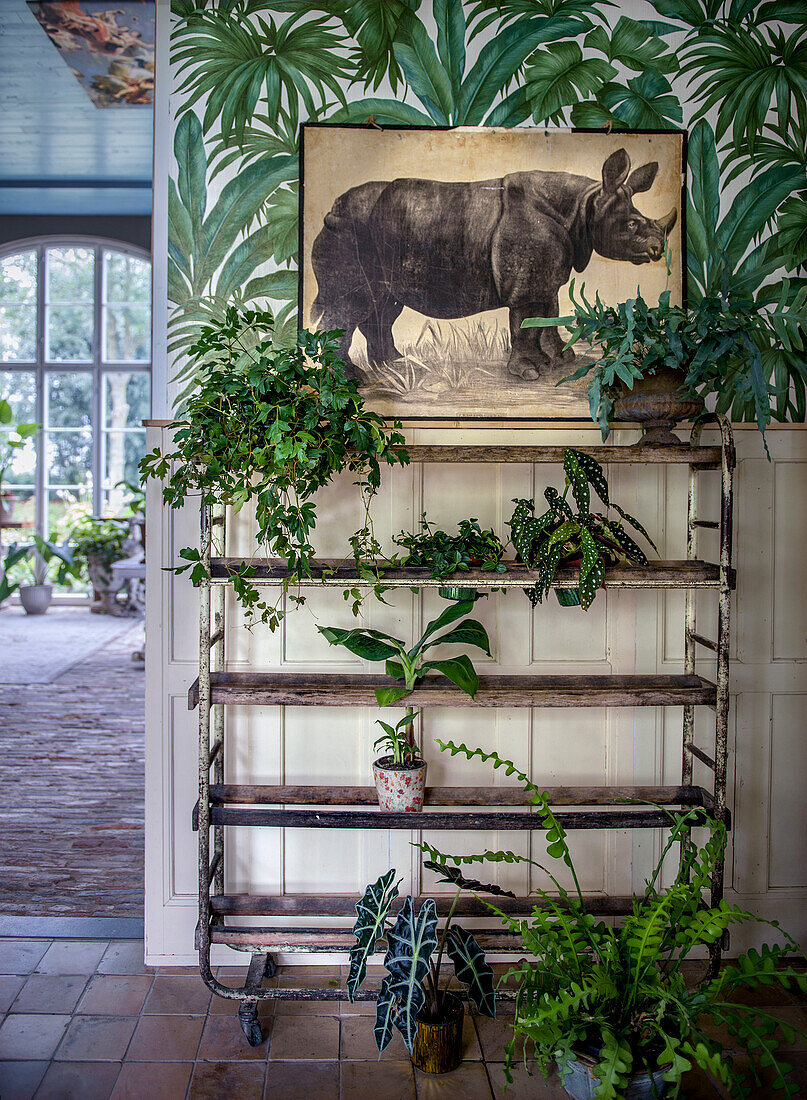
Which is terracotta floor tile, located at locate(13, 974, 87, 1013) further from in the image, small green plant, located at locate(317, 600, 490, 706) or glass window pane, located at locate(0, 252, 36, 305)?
glass window pane, located at locate(0, 252, 36, 305)

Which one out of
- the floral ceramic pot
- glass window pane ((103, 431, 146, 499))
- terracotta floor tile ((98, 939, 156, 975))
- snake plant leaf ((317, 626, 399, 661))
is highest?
glass window pane ((103, 431, 146, 499))

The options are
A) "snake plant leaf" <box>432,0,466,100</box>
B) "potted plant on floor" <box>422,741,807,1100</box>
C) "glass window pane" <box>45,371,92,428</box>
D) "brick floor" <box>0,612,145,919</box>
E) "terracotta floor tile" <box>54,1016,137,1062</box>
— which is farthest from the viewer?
"glass window pane" <box>45,371,92,428</box>

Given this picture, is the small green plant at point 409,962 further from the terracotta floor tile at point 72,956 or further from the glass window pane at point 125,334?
the glass window pane at point 125,334

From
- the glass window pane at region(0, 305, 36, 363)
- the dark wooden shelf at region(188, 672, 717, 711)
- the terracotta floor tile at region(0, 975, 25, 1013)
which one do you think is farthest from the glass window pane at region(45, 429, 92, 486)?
the dark wooden shelf at region(188, 672, 717, 711)

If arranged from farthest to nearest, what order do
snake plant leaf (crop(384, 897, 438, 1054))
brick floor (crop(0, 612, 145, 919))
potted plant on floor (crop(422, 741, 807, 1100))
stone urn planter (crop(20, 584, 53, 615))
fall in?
1. stone urn planter (crop(20, 584, 53, 615))
2. brick floor (crop(0, 612, 145, 919))
3. snake plant leaf (crop(384, 897, 438, 1054))
4. potted plant on floor (crop(422, 741, 807, 1100))

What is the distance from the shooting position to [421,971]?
184cm

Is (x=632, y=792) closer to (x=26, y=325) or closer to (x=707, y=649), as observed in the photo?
→ (x=707, y=649)

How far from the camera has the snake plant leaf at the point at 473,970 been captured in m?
1.98

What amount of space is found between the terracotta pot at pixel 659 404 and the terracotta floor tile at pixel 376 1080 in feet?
5.38

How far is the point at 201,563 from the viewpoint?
203cm

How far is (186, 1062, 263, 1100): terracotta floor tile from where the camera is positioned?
6.24ft

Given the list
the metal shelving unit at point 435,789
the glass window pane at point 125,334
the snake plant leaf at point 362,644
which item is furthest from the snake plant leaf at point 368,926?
the glass window pane at point 125,334

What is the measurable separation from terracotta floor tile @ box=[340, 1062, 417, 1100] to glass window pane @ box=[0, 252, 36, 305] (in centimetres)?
762

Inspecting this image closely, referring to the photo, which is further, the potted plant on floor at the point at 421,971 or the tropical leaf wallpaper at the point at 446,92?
the tropical leaf wallpaper at the point at 446,92
